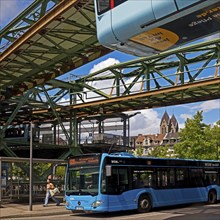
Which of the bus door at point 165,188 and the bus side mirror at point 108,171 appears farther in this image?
the bus door at point 165,188

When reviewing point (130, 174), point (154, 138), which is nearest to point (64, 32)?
point (130, 174)

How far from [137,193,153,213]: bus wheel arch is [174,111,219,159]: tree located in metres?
27.3

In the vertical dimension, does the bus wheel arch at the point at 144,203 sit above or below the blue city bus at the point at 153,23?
below

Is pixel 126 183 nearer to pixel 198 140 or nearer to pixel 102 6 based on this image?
pixel 102 6

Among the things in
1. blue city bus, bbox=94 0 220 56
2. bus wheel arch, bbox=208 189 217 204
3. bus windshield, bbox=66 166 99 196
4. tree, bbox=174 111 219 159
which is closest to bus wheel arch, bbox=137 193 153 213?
bus windshield, bbox=66 166 99 196

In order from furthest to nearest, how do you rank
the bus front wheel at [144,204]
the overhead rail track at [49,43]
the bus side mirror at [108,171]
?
the bus front wheel at [144,204] < the bus side mirror at [108,171] < the overhead rail track at [49,43]

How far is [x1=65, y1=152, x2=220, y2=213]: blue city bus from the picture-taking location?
1869 cm

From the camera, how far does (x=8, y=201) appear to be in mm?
24688

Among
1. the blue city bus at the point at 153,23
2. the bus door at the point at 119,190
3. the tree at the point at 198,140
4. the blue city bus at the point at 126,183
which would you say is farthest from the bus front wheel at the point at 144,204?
the tree at the point at 198,140

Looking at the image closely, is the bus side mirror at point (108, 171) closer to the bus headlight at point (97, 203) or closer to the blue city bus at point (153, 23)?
the bus headlight at point (97, 203)

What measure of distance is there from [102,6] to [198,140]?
40.1 metres

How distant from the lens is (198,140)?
4747cm

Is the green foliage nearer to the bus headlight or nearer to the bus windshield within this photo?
the bus windshield

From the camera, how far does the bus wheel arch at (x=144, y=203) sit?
794 inches
